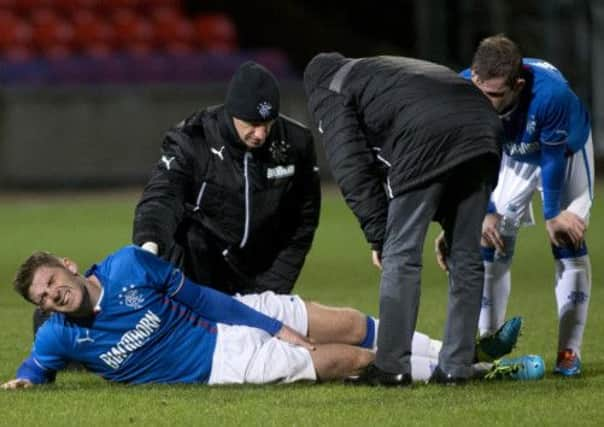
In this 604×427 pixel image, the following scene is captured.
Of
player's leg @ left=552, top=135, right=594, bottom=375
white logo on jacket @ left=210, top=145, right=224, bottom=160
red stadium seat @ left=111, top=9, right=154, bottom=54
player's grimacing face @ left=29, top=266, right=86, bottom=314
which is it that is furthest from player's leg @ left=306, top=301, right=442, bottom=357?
red stadium seat @ left=111, top=9, right=154, bottom=54

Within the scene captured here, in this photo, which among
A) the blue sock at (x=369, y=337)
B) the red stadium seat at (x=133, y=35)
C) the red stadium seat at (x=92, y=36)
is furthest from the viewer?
the red stadium seat at (x=133, y=35)

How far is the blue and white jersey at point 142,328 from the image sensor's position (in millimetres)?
7297

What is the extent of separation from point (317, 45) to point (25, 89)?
5776 mm

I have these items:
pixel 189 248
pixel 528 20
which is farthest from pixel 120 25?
pixel 189 248

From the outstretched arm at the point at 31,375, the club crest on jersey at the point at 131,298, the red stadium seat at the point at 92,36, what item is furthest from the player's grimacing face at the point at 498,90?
the red stadium seat at the point at 92,36

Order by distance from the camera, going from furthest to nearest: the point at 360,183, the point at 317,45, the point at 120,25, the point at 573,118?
the point at 317,45 → the point at 120,25 → the point at 573,118 → the point at 360,183

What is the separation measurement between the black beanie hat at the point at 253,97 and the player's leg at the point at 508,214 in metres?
1.33

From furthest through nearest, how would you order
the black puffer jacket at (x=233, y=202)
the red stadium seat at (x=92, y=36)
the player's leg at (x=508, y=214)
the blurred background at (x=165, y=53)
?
the red stadium seat at (x=92, y=36)
the blurred background at (x=165, y=53)
the player's leg at (x=508, y=214)
the black puffer jacket at (x=233, y=202)

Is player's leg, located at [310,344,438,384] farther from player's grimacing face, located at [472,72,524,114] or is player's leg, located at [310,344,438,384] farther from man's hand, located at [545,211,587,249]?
player's grimacing face, located at [472,72,524,114]

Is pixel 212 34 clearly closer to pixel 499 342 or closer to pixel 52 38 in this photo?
pixel 52 38

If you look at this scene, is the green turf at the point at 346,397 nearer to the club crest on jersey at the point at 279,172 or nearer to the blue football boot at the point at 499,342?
the blue football boot at the point at 499,342

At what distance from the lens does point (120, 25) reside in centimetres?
2256

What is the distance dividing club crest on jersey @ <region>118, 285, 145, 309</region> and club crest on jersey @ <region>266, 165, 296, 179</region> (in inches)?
46.8

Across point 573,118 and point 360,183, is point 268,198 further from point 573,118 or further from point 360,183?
point 573,118
